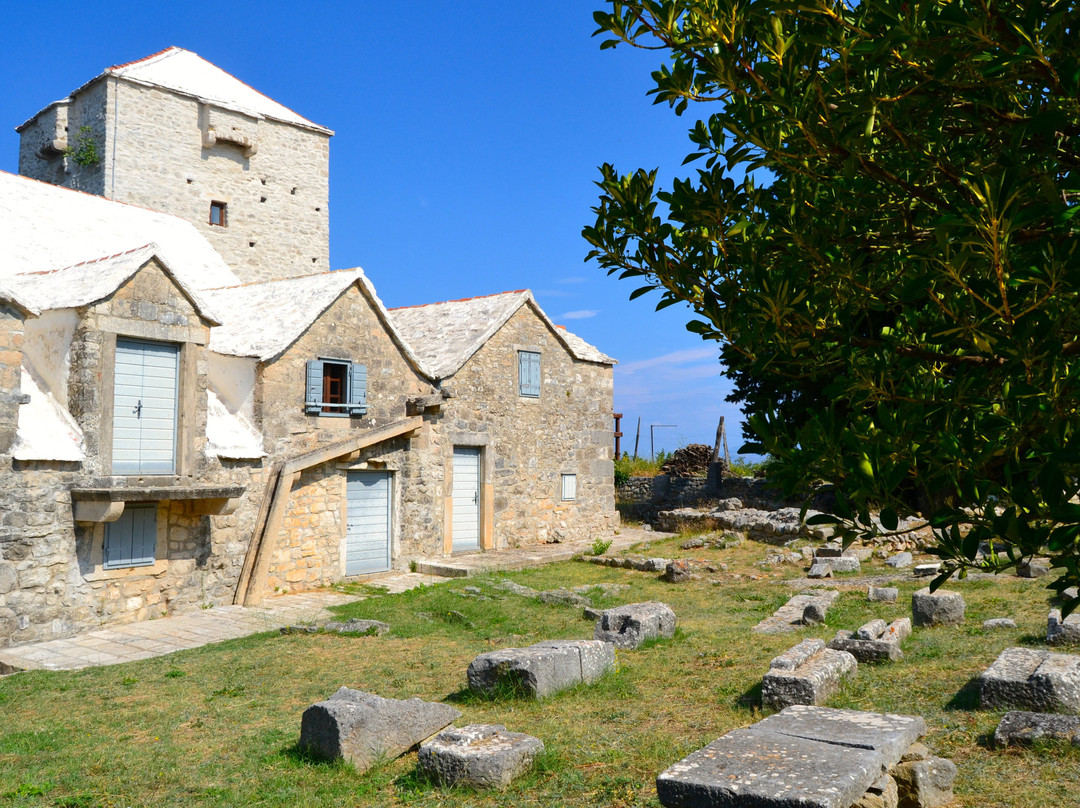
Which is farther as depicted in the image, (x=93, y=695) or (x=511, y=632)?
(x=511, y=632)

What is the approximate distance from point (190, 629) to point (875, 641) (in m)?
9.37

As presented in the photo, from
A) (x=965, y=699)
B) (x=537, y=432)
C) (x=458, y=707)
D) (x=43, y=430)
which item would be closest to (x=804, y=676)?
(x=965, y=699)

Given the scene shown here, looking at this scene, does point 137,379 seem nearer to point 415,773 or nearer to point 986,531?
point 415,773

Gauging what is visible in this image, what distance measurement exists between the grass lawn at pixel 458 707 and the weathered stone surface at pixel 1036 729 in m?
0.09

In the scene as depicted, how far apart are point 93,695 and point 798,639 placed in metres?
8.29

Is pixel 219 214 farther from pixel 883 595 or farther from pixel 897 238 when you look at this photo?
pixel 897 238

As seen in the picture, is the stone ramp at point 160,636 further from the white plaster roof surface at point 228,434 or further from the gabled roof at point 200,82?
the gabled roof at point 200,82

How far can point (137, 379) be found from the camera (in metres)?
12.4

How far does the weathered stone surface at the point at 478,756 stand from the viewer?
623 cm

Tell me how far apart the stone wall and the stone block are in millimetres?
21299

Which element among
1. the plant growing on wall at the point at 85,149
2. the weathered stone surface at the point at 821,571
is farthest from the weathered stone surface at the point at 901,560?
the plant growing on wall at the point at 85,149

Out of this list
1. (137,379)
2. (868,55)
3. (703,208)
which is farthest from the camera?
(137,379)

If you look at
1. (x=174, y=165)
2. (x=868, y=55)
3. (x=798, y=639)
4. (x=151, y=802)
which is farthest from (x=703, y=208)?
(x=174, y=165)

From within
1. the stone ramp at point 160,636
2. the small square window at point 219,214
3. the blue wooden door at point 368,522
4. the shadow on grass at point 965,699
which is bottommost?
the stone ramp at point 160,636
